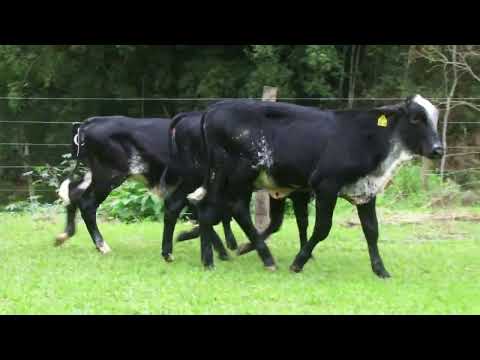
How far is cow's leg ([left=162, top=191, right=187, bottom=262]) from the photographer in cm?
873

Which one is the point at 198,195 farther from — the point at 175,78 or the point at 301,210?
the point at 175,78

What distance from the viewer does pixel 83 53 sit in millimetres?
22312

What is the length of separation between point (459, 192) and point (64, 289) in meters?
7.35

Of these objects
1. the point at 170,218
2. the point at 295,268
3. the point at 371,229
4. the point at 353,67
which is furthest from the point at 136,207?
the point at 353,67

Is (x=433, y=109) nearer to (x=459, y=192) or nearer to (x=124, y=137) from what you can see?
→ (x=124, y=137)

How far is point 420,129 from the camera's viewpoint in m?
7.69

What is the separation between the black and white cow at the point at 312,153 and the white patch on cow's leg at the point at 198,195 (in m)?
0.01

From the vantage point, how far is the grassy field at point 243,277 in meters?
6.33

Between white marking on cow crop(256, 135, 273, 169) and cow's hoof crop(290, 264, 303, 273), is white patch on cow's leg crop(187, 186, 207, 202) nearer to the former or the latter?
white marking on cow crop(256, 135, 273, 169)

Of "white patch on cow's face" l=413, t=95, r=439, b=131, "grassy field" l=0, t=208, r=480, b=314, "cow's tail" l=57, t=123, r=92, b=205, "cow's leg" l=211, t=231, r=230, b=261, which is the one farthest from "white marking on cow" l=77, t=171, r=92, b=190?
"white patch on cow's face" l=413, t=95, r=439, b=131

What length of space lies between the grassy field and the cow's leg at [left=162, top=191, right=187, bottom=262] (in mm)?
143

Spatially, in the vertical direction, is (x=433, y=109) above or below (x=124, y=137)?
above

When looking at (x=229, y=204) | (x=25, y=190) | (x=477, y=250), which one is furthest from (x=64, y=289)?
(x=25, y=190)

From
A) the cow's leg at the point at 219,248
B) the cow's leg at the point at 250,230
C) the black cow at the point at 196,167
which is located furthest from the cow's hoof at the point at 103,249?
the cow's leg at the point at 250,230
